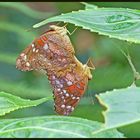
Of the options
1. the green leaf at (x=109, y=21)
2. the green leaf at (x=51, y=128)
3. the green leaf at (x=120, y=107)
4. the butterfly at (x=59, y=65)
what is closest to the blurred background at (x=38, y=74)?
the butterfly at (x=59, y=65)

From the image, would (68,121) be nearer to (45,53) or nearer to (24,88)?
(45,53)

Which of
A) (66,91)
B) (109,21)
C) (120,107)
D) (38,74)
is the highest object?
(109,21)

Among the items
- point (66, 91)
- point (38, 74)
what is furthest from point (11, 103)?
point (38, 74)

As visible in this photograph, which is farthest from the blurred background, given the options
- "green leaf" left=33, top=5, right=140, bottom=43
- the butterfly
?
"green leaf" left=33, top=5, right=140, bottom=43

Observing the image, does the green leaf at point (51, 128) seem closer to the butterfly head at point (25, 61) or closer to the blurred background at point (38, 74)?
the butterfly head at point (25, 61)

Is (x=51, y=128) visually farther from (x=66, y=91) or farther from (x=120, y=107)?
(x=66, y=91)

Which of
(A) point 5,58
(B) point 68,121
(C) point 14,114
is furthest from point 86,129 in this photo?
(A) point 5,58

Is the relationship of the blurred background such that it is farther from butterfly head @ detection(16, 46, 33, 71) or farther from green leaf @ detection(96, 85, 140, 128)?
green leaf @ detection(96, 85, 140, 128)
